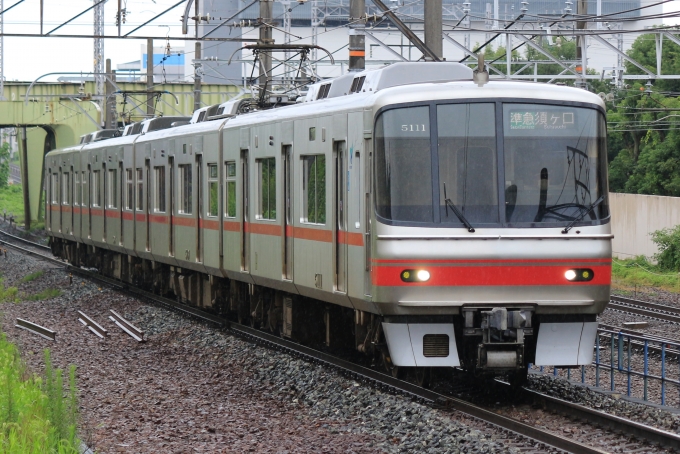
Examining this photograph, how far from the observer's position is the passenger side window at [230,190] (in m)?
14.5

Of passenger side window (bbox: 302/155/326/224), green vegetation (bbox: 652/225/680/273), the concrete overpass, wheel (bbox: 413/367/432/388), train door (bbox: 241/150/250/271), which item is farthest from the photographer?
the concrete overpass

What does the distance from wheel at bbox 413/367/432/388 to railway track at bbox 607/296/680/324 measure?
7099mm

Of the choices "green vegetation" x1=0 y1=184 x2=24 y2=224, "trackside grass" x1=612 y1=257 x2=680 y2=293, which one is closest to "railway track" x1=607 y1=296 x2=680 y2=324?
"trackside grass" x1=612 y1=257 x2=680 y2=293

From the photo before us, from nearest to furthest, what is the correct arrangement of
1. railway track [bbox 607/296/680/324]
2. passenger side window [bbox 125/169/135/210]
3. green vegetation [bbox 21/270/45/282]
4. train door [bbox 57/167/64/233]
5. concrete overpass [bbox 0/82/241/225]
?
railway track [bbox 607/296/680/324] < passenger side window [bbox 125/169/135/210] < green vegetation [bbox 21/270/45/282] < train door [bbox 57/167/64/233] < concrete overpass [bbox 0/82/241/225]

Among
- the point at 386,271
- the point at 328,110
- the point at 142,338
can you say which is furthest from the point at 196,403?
the point at 142,338

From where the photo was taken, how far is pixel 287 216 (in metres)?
12.3

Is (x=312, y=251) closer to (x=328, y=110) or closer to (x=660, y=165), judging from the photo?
(x=328, y=110)

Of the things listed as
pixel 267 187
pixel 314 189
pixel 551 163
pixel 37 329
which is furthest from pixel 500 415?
pixel 37 329

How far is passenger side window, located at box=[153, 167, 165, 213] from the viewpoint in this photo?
18500 millimetres

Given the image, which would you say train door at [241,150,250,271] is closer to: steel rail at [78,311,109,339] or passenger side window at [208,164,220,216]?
passenger side window at [208,164,220,216]

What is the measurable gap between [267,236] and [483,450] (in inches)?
229

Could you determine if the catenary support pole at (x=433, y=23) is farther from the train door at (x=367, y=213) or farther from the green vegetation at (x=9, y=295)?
the green vegetation at (x=9, y=295)

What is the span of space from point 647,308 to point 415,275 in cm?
1002

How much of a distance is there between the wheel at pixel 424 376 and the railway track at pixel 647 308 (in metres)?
7.10
